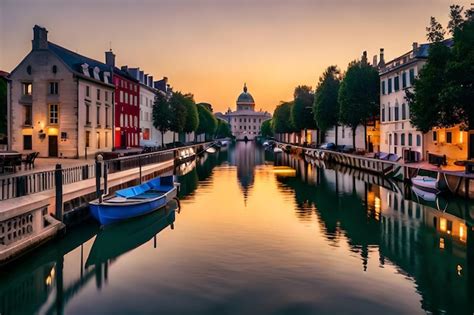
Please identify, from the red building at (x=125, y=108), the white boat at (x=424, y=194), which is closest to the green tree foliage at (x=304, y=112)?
the red building at (x=125, y=108)

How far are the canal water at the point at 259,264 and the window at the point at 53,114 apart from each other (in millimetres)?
27473

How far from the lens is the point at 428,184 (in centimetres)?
3744

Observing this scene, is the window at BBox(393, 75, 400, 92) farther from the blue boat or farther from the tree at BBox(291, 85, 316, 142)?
the tree at BBox(291, 85, 316, 142)

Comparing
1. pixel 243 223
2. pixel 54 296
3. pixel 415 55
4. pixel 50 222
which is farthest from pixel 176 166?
pixel 54 296

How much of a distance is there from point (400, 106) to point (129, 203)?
43.8 meters

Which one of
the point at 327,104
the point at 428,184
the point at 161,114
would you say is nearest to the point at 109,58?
the point at 161,114

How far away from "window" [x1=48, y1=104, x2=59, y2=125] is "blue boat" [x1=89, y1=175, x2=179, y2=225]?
2549cm

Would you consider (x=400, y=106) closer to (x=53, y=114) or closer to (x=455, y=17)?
(x=455, y=17)

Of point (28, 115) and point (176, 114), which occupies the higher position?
point (176, 114)

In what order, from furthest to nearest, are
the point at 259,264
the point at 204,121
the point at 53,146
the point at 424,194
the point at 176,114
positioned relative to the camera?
the point at 204,121, the point at 176,114, the point at 53,146, the point at 424,194, the point at 259,264

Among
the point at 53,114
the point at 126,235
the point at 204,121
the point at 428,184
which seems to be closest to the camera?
the point at 126,235

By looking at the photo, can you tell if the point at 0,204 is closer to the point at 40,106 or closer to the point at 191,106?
the point at 40,106

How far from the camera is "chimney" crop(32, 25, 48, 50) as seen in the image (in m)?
51.6

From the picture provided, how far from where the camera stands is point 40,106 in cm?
5256
